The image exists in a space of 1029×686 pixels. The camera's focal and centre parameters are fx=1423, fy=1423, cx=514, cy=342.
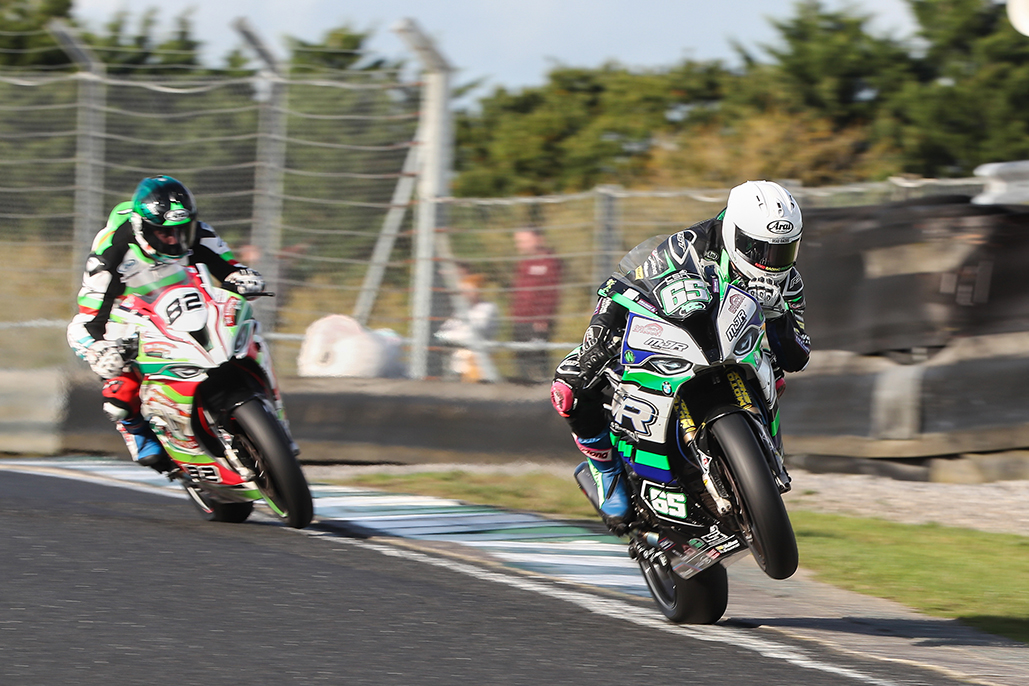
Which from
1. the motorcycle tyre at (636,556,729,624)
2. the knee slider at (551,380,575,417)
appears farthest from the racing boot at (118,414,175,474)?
the motorcycle tyre at (636,556,729,624)

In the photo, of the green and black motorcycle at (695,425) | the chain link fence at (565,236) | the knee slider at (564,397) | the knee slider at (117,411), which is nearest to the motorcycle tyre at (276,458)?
the knee slider at (117,411)

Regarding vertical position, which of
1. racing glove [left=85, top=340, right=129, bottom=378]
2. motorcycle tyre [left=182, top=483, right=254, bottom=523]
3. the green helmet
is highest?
the green helmet

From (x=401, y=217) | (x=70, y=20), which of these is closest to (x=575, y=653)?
(x=401, y=217)

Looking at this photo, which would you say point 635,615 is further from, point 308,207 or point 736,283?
point 308,207

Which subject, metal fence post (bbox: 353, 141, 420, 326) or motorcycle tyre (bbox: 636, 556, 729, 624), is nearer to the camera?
motorcycle tyre (bbox: 636, 556, 729, 624)

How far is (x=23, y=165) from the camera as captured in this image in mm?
11516

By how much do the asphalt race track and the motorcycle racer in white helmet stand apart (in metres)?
0.60

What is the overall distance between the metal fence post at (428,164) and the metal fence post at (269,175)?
3.60 feet

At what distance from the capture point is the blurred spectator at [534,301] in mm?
10172

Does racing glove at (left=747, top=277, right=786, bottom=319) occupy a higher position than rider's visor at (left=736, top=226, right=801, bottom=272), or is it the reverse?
rider's visor at (left=736, top=226, right=801, bottom=272)

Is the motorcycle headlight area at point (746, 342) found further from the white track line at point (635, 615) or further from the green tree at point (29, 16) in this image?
the green tree at point (29, 16)

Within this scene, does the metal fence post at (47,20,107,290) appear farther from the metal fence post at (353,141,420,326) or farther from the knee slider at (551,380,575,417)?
the knee slider at (551,380,575,417)

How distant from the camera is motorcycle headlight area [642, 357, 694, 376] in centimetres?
484

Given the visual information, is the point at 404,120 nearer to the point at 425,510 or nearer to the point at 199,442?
the point at 425,510
